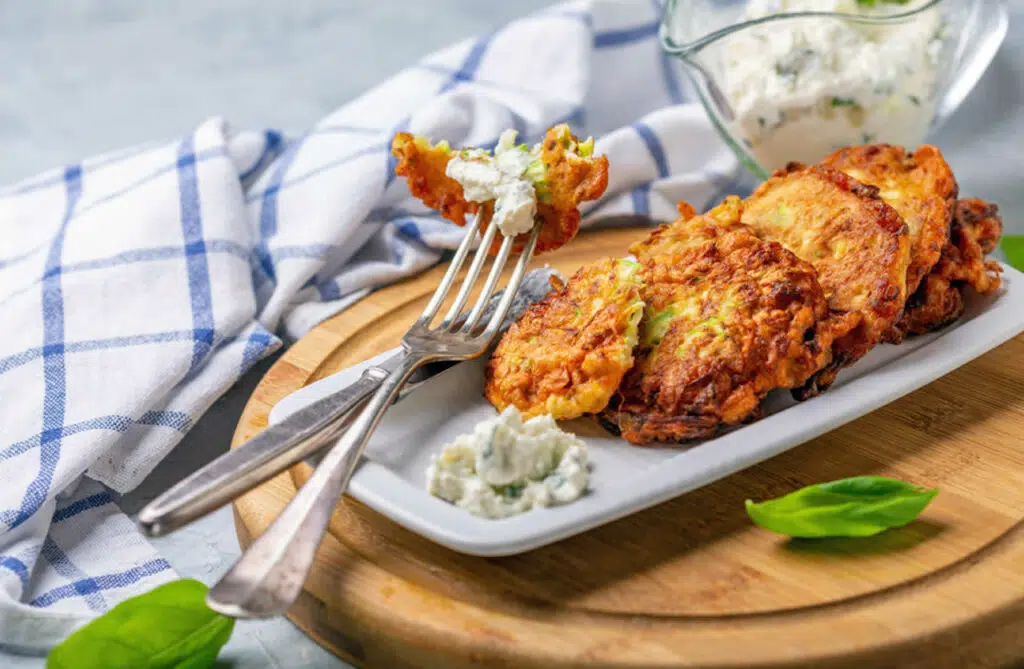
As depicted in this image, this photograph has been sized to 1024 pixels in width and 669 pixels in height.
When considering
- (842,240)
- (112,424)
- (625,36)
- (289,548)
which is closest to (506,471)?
(289,548)

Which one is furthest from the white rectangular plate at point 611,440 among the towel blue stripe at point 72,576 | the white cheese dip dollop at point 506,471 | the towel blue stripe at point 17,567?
the towel blue stripe at point 17,567

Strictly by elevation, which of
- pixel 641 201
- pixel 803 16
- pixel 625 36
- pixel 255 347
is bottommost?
pixel 255 347

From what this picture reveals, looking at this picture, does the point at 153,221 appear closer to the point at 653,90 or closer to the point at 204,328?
the point at 204,328

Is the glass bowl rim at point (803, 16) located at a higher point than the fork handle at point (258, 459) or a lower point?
higher

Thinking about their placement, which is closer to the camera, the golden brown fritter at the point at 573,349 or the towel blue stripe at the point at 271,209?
the golden brown fritter at the point at 573,349

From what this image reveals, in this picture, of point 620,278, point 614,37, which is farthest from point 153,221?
point 614,37

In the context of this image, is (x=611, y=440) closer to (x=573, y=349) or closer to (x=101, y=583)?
(x=573, y=349)

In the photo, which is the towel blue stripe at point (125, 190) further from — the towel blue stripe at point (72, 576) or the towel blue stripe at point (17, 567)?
the towel blue stripe at point (17, 567)
